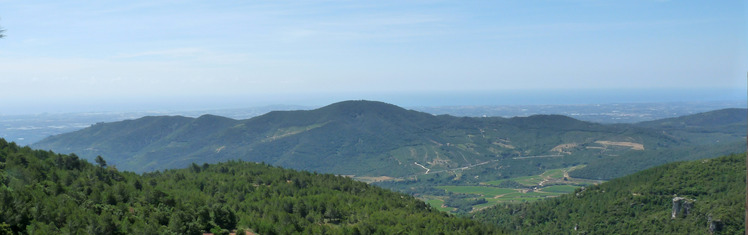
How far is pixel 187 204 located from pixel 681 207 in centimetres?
6819

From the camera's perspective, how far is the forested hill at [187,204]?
3091cm

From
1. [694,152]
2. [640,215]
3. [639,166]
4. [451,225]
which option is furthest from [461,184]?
[451,225]

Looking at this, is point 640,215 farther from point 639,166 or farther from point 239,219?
point 639,166

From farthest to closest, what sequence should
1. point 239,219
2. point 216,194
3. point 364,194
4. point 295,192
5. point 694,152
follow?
1. point 694,152
2. point 364,194
3. point 295,192
4. point 216,194
5. point 239,219

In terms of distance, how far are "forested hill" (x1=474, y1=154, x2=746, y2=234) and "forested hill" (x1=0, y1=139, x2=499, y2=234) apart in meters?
30.5

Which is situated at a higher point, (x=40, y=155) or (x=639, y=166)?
(x=40, y=155)

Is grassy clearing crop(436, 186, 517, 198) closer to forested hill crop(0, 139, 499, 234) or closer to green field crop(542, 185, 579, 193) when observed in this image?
green field crop(542, 185, 579, 193)

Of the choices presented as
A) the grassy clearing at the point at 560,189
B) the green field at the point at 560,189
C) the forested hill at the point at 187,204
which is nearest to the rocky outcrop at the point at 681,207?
the forested hill at the point at 187,204

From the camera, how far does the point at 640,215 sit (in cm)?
7675

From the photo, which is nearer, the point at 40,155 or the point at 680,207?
the point at 40,155

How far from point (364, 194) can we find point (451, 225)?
1758 centimetres

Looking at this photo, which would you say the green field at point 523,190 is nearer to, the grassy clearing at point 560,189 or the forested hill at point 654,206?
the grassy clearing at point 560,189

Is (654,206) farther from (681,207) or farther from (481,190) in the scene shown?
(481,190)

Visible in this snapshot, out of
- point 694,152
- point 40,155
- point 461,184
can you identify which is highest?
point 40,155
